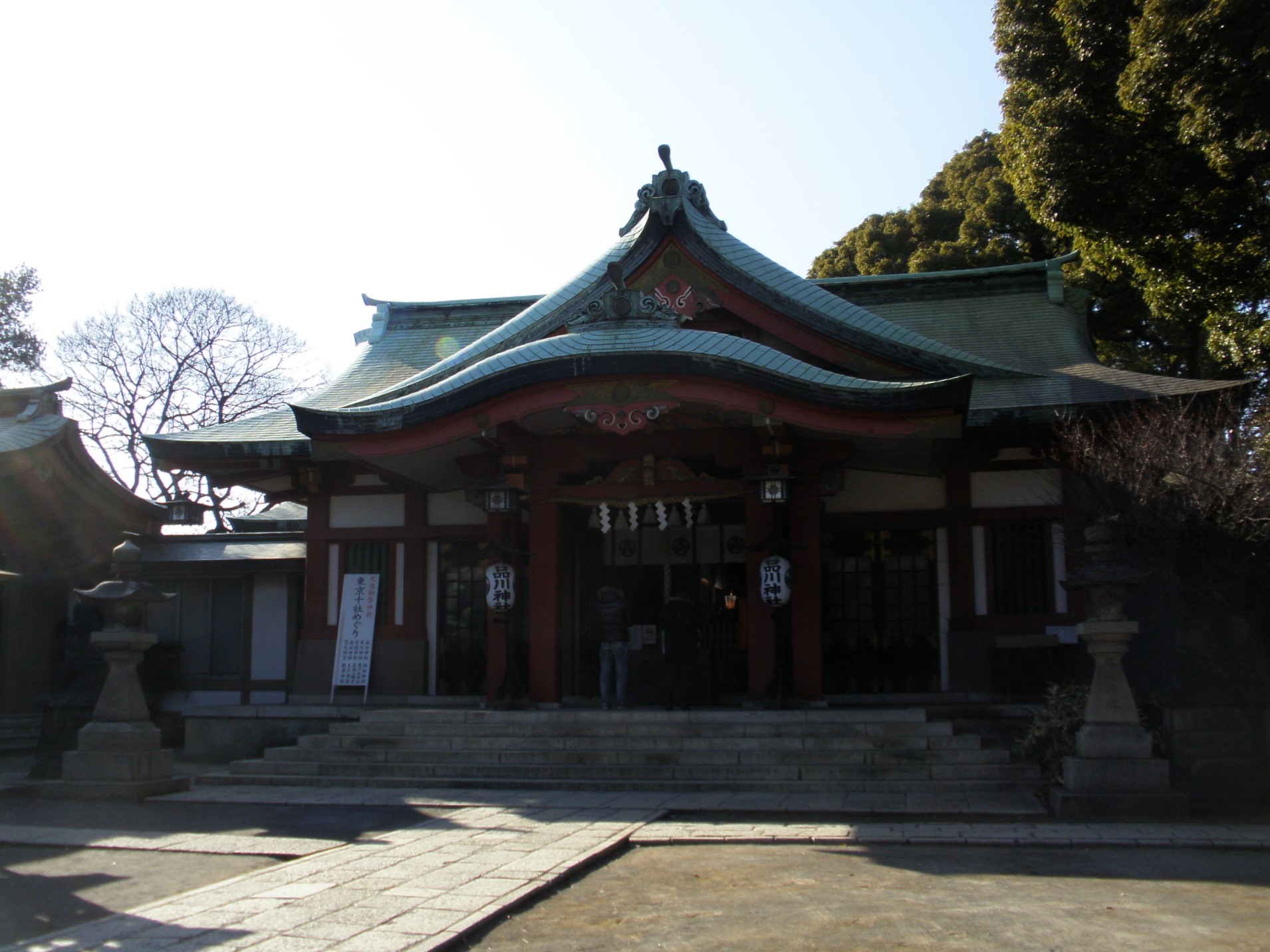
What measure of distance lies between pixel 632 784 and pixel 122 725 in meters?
4.97

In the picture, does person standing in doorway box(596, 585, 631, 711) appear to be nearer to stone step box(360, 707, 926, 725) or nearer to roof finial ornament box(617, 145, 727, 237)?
stone step box(360, 707, 926, 725)

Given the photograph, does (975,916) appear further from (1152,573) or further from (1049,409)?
(1049,409)

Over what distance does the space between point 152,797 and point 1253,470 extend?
10.3 metres

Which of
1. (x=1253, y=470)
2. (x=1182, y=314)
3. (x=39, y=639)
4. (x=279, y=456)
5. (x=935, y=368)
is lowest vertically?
(x=39, y=639)

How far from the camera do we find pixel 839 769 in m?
10.6

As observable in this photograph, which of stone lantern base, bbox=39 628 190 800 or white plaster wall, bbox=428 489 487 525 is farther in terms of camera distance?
white plaster wall, bbox=428 489 487 525

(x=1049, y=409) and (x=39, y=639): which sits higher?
(x=1049, y=409)

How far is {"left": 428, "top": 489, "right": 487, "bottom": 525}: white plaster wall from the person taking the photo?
605 inches

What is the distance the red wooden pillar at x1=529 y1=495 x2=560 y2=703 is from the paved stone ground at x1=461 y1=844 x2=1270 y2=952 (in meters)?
5.46

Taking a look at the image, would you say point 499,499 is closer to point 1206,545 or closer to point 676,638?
point 676,638

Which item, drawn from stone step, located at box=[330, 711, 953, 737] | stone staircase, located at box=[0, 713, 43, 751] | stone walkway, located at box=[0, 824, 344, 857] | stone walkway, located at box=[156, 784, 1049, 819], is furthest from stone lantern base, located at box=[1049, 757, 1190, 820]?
stone staircase, located at box=[0, 713, 43, 751]

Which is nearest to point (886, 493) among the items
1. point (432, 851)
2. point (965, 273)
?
point (965, 273)

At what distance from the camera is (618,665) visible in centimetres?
1315

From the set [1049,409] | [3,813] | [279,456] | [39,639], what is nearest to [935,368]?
[1049,409]
